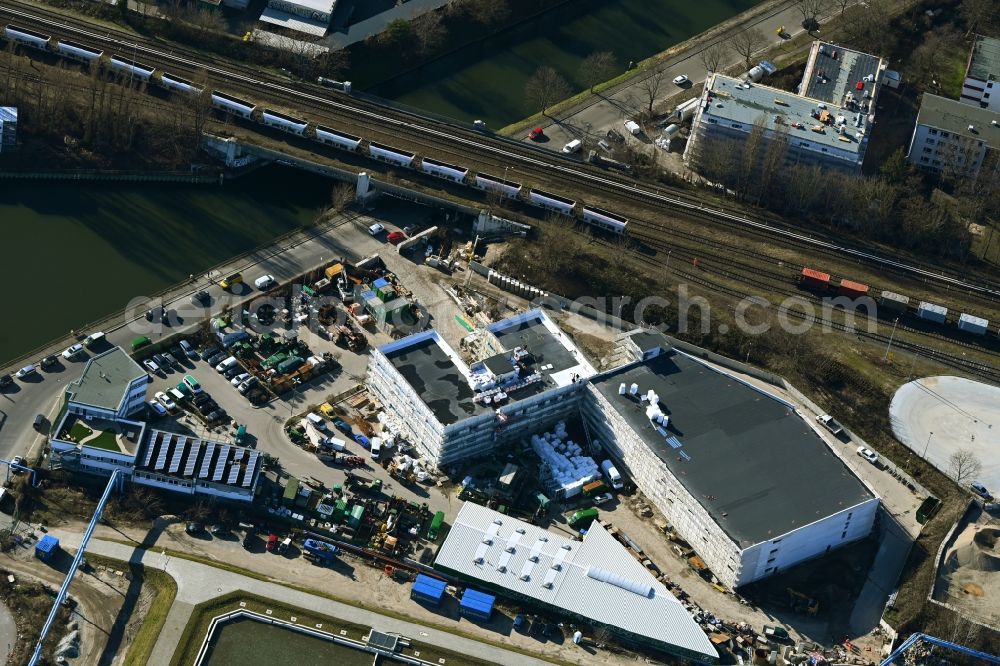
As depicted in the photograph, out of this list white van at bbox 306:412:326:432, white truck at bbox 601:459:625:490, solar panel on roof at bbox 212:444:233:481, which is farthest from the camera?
white van at bbox 306:412:326:432

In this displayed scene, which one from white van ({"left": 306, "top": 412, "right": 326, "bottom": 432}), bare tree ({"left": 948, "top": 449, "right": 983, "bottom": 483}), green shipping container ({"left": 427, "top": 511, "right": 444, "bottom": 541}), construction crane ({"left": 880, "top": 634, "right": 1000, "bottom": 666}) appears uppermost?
bare tree ({"left": 948, "top": 449, "right": 983, "bottom": 483})

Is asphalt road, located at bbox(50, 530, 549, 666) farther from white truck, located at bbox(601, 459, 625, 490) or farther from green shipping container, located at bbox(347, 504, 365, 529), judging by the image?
white truck, located at bbox(601, 459, 625, 490)

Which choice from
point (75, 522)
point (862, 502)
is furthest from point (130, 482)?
point (862, 502)

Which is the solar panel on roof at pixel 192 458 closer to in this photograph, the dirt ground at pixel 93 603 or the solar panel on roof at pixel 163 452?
the solar panel on roof at pixel 163 452

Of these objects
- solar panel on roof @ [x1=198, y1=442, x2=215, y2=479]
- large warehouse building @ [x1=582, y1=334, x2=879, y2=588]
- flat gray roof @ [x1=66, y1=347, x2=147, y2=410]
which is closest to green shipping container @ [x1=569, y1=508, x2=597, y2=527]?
large warehouse building @ [x1=582, y1=334, x2=879, y2=588]

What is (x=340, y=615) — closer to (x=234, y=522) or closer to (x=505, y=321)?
(x=234, y=522)

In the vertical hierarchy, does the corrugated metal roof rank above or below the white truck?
below

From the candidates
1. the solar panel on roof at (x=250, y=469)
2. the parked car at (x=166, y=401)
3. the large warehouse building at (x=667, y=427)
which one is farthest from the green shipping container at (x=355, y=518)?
the parked car at (x=166, y=401)
